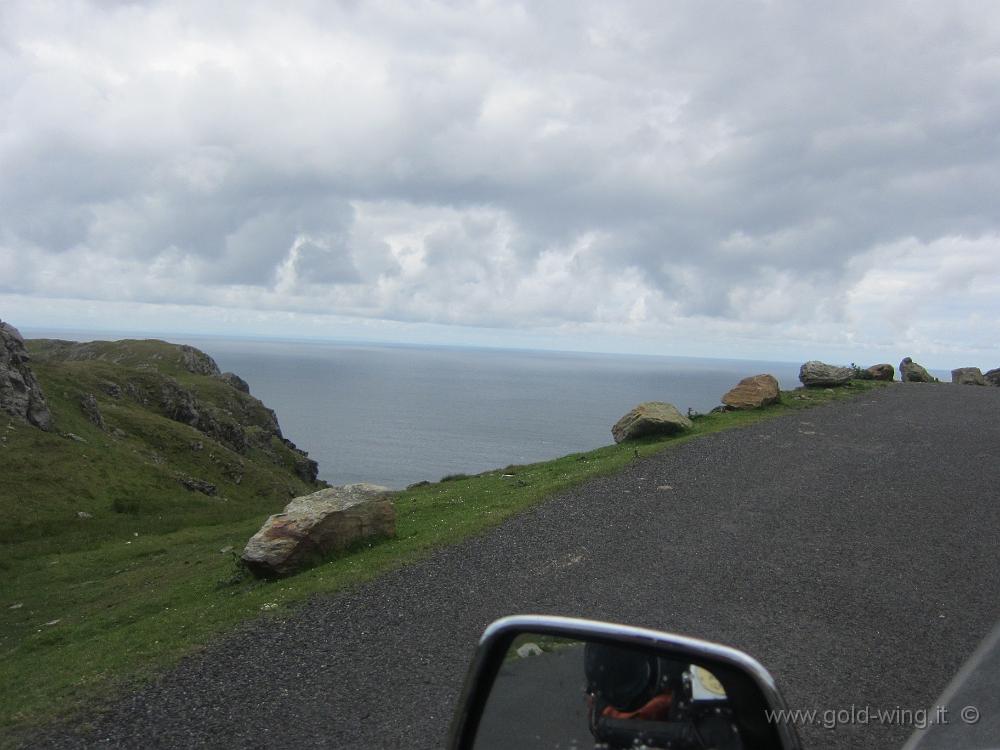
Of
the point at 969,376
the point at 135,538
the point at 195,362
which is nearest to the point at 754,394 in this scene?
the point at 969,376

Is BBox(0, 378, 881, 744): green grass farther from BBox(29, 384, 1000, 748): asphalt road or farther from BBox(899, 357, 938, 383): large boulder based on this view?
BBox(899, 357, 938, 383): large boulder

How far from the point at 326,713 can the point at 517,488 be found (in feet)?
47.3

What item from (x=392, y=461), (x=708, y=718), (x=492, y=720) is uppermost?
(x=708, y=718)

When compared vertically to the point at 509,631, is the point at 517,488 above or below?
below

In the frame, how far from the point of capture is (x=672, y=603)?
1084 centimetres

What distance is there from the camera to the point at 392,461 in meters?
121

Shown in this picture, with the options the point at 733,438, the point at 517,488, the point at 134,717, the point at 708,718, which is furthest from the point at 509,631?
the point at 733,438

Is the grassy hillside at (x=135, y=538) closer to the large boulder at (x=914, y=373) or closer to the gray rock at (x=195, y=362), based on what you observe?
the large boulder at (x=914, y=373)

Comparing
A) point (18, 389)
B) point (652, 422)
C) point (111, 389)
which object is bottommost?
point (111, 389)

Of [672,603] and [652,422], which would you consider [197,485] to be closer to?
[652,422]

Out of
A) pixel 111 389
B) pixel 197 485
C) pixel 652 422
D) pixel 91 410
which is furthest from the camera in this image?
pixel 111 389

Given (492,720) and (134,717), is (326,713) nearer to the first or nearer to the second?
(134,717)

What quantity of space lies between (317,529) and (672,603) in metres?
8.23

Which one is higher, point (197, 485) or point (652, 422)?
point (652, 422)
